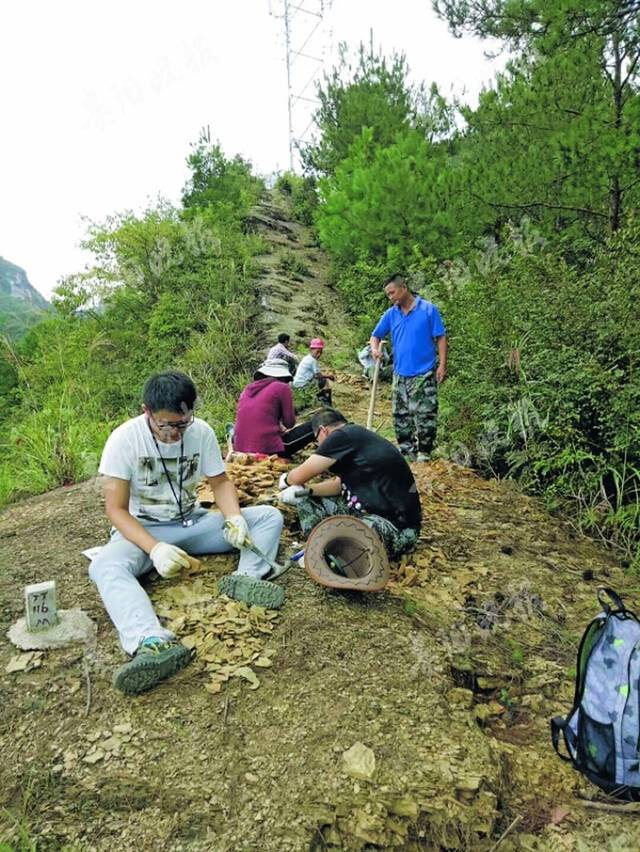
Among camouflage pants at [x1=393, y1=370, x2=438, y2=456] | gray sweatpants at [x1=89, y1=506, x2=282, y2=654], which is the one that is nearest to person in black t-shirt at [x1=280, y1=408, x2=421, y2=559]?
gray sweatpants at [x1=89, y1=506, x2=282, y2=654]

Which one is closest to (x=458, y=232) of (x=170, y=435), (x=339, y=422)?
(x=339, y=422)

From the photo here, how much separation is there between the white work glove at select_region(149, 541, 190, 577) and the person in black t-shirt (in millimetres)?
816

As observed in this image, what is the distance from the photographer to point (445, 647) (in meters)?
2.54

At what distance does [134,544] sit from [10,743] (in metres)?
0.86

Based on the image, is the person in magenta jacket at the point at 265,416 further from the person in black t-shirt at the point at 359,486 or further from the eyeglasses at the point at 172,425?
the eyeglasses at the point at 172,425

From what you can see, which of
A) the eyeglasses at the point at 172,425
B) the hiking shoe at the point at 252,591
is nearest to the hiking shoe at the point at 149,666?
the hiking shoe at the point at 252,591

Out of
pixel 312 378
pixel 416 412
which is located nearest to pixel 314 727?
pixel 416 412

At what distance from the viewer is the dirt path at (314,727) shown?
172cm

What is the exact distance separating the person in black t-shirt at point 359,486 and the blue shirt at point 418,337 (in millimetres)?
1559

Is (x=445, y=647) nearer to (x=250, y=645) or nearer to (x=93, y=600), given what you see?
(x=250, y=645)

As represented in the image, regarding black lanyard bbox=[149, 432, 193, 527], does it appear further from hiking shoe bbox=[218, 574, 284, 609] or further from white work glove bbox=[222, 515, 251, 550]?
hiking shoe bbox=[218, 574, 284, 609]

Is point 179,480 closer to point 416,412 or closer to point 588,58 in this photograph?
point 416,412

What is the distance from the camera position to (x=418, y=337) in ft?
14.9

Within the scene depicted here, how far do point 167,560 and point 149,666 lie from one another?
17.6 inches
